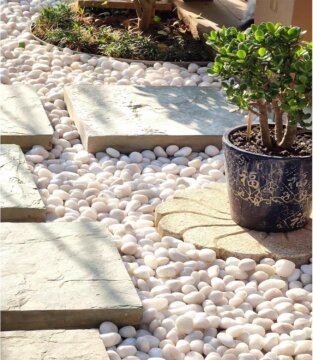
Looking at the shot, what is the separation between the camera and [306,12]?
4.37m

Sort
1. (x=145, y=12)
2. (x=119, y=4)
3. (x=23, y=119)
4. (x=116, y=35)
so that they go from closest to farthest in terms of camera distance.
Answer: (x=23, y=119)
(x=116, y=35)
(x=145, y=12)
(x=119, y=4)

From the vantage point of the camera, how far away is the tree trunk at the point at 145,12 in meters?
5.26

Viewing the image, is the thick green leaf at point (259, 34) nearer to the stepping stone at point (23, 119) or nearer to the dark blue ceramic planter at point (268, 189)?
the dark blue ceramic planter at point (268, 189)

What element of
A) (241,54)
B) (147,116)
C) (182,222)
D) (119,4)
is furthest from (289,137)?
(119,4)

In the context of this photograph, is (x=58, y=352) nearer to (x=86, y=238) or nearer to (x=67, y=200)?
(x=86, y=238)

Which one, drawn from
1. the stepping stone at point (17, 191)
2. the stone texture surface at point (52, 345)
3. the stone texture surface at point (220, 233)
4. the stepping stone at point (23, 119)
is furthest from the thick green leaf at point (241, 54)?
the stepping stone at point (23, 119)

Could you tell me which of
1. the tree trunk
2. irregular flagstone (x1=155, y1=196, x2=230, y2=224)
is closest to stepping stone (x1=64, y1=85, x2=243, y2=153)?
irregular flagstone (x1=155, y1=196, x2=230, y2=224)

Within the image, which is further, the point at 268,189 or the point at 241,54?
the point at 268,189

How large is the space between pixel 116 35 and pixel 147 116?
1.32 meters

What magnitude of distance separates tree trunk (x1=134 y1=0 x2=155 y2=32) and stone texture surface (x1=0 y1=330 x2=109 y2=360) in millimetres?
A: 3282

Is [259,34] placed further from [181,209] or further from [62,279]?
[62,279]

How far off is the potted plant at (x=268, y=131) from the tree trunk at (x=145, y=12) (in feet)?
Result: 7.71

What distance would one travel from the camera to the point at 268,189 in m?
2.91

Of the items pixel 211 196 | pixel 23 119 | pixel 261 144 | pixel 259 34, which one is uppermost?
pixel 259 34
